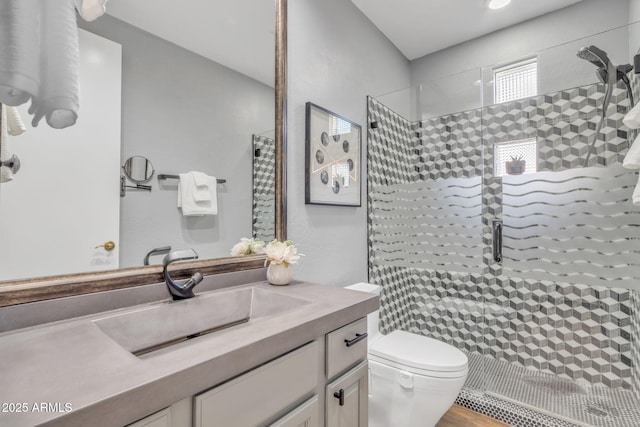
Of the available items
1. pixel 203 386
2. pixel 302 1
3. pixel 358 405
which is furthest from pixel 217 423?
pixel 302 1

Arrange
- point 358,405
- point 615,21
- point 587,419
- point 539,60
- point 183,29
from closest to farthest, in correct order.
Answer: point 358,405 → point 183,29 → point 587,419 → point 615,21 → point 539,60

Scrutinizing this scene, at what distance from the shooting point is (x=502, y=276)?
2.25m

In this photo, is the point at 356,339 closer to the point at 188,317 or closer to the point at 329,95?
the point at 188,317

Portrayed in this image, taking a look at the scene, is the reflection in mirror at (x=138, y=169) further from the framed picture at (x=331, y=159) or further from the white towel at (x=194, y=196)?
the framed picture at (x=331, y=159)

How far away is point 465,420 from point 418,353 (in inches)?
25.8

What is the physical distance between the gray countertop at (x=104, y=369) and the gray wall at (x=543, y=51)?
2328mm

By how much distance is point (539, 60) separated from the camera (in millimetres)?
2379

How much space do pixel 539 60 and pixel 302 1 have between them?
1.94m

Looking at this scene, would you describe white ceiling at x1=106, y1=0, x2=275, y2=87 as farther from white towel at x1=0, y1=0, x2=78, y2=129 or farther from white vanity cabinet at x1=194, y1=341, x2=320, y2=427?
white vanity cabinet at x1=194, y1=341, x2=320, y2=427

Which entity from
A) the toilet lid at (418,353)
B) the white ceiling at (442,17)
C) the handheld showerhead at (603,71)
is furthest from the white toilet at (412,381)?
the white ceiling at (442,17)

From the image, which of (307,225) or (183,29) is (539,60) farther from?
(183,29)

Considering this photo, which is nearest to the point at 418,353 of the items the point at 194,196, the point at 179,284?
the point at 179,284

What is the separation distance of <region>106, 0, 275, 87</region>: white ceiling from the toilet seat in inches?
59.9

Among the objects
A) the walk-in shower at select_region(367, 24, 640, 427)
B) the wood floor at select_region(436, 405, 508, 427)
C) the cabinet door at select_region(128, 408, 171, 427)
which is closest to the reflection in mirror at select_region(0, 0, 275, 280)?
the cabinet door at select_region(128, 408, 171, 427)
